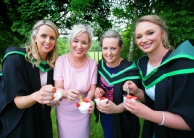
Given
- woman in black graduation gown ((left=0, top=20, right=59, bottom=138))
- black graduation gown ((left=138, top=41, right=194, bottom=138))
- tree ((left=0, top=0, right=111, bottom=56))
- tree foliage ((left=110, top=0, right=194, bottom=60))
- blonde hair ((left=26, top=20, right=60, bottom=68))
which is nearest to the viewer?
black graduation gown ((left=138, top=41, right=194, bottom=138))

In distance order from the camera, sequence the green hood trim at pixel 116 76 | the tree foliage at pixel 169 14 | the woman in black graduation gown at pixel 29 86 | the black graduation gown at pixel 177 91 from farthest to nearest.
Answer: the tree foliage at pixel 169 14, the green hood trim at pixel 116 76, the woman in black graduation gown at pixel 29 86, the black graduation gown at pixel 177 91

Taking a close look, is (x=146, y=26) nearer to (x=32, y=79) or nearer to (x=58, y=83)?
(x=58, y=83)

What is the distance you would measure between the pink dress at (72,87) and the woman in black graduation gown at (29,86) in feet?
0.53

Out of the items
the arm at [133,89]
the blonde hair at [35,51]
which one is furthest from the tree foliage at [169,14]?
the blonde hair at [35,51]

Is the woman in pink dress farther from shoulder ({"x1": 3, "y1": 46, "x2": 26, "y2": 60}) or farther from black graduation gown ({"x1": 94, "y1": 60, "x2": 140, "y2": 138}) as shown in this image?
shoulder ({"x1": 3, "y1": 46, "x2": 26, "y2": 60})

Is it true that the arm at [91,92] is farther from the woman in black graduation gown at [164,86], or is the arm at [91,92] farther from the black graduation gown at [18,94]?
the black graduation gown at [18,94]

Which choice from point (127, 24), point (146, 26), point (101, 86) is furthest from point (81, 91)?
point (127, 24)

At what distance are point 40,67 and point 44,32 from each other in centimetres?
48

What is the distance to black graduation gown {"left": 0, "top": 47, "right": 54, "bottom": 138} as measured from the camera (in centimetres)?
201

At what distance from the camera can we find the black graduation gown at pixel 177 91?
5.29 ft

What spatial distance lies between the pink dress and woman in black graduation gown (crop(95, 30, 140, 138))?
0.21 meters

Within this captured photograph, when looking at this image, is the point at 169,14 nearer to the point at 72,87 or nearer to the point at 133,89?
the point at 133,89

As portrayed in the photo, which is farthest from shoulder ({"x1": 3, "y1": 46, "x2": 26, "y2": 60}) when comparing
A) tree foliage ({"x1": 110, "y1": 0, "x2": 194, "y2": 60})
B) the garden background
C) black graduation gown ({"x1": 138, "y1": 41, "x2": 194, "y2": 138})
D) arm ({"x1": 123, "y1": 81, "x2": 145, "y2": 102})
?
tree foliage ({"x1": 110, "y1": 0, "x2": 194, "y2": 60})

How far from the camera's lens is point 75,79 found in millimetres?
2459
